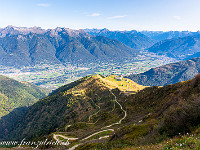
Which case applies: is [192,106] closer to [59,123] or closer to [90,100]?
→ [59,123]

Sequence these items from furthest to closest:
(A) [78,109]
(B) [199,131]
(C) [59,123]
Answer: (A) [78,109], (C) [59,123], (B) [199,131]

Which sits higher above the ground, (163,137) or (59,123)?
(163,137)

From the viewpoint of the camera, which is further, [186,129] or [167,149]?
[186,129]

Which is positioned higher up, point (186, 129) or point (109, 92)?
point (186, 129)

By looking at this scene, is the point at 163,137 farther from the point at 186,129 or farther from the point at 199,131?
the point at 199,131

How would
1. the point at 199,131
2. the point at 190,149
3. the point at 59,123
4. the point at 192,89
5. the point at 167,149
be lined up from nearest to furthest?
the point at 190,149, the point at 167,149, the point at 199,131, the point at 192,89, the point at 59,123

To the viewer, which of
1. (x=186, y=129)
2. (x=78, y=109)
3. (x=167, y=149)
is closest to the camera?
(x=167, y=149)

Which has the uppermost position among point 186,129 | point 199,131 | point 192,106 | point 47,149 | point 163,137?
point 192,106

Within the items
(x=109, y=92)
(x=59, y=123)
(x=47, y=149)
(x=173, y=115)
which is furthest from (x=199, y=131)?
(x=109, y=92)

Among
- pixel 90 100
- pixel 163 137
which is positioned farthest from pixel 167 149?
pixel 90 100
